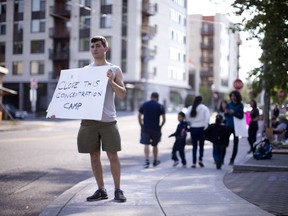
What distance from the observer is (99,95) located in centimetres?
549

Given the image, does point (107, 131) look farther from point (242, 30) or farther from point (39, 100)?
point (39, 100)

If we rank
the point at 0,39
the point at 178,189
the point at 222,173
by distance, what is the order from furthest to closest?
1. the point at 0,39
2. the point at 222,173
3. the point at 178,189

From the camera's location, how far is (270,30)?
9727 mm

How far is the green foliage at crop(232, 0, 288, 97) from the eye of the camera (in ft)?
30.7

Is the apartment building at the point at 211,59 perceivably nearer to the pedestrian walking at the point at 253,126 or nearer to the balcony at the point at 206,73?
the balcony at the point at 206,73

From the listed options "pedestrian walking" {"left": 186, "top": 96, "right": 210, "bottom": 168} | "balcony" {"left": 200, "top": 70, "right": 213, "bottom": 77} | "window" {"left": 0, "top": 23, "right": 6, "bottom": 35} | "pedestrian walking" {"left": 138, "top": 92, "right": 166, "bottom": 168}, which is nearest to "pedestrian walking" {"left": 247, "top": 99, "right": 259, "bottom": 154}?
"pedestrian walking" {"left": 186, "top": 96, "right": 210, "bottom": 168}

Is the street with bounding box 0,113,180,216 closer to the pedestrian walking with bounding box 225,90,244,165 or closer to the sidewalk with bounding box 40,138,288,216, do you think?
the sidewalk with bounding box 40,138,288,216

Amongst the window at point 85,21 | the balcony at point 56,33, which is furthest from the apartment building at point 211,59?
the window at point 85,21

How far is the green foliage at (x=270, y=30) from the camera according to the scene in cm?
934

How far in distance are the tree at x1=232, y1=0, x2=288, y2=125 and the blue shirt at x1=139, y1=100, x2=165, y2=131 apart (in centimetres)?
294

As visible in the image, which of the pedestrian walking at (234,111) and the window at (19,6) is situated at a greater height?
the window at (19,6)

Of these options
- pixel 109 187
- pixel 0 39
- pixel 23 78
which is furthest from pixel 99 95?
pixel 23 78

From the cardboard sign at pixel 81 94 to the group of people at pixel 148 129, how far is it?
0.11m

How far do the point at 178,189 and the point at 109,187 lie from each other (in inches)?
42.4
